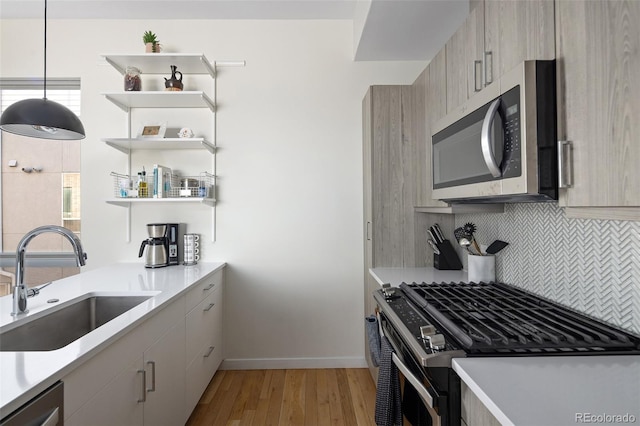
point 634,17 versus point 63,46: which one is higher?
point 63,46

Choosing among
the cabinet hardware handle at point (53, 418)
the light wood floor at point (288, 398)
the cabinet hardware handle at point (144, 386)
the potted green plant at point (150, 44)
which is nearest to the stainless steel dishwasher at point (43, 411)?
the cabinet hardware handle at point (53, 418)

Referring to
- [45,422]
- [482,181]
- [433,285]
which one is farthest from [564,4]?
[45,422]

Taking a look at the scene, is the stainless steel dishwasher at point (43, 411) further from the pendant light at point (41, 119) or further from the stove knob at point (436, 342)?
the pendant light at point (41, 119)

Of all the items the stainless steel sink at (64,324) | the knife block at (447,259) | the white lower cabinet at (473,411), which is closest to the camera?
the white lower cabinet at (473,411)

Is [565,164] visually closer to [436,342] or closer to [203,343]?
[436,342]

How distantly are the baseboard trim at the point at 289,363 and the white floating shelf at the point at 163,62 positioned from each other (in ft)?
7.34

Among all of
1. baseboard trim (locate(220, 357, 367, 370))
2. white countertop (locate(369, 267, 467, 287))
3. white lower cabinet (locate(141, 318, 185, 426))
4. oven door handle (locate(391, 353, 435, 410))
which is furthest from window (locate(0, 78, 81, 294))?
oven door handle (locate(391, 353, 435, 410))

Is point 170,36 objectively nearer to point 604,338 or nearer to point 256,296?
point 256,296

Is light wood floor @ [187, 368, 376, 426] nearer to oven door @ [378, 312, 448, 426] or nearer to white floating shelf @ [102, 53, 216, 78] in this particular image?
oven door @ [378, 312, 448, 426]

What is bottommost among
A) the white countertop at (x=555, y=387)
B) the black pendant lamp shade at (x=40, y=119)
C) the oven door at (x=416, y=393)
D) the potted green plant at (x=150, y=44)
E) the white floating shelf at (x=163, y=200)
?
the oven door at (x=416, y=393)

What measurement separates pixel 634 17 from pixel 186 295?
2.04 meters

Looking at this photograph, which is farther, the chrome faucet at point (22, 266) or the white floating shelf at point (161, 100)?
the white floating shelf at point (161, 100)

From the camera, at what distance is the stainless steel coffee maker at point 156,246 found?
2.46m

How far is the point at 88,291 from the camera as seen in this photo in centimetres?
175
